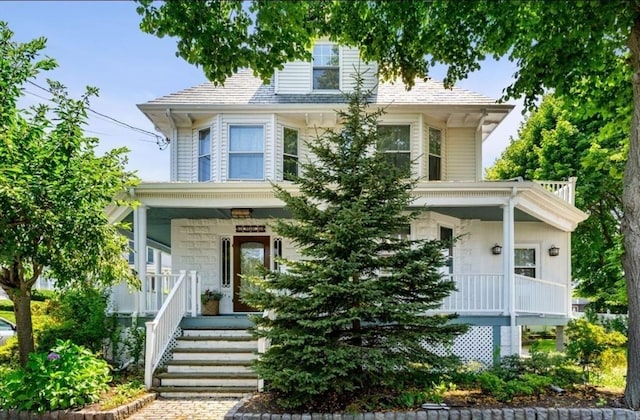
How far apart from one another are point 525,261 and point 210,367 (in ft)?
32.2

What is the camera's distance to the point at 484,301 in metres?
10.7

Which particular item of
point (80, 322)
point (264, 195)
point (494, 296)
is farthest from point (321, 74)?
point (80, 322)

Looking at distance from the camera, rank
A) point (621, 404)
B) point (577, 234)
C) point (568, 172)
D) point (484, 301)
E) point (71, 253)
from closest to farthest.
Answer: point (621, 404), point (71, 253), point (484, 301), point (568, 172), point (577, 234)

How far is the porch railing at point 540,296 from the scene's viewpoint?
1098 centimetres

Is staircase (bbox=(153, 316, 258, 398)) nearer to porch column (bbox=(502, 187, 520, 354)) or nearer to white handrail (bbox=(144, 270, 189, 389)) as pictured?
white handrail (bbox=(144, 270, 189, 389))

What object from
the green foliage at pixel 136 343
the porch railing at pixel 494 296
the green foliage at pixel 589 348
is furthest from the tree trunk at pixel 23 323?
the green foliage at pixel 589 348

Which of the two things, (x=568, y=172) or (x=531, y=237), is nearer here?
(x=531, y=237)

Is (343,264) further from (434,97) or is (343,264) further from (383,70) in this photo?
(434,97)

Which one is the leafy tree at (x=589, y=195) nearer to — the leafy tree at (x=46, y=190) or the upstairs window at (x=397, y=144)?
the upstairs window at (x=397, y=144)

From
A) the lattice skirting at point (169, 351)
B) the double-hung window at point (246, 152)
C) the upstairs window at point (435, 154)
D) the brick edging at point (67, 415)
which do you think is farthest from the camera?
the upstairs window at point (435, 154)

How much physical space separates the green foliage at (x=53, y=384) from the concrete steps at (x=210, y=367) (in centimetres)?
149

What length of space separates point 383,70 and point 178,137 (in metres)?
6.67

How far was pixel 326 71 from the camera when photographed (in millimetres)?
13594

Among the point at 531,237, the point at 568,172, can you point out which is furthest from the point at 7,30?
the point at 568,172
